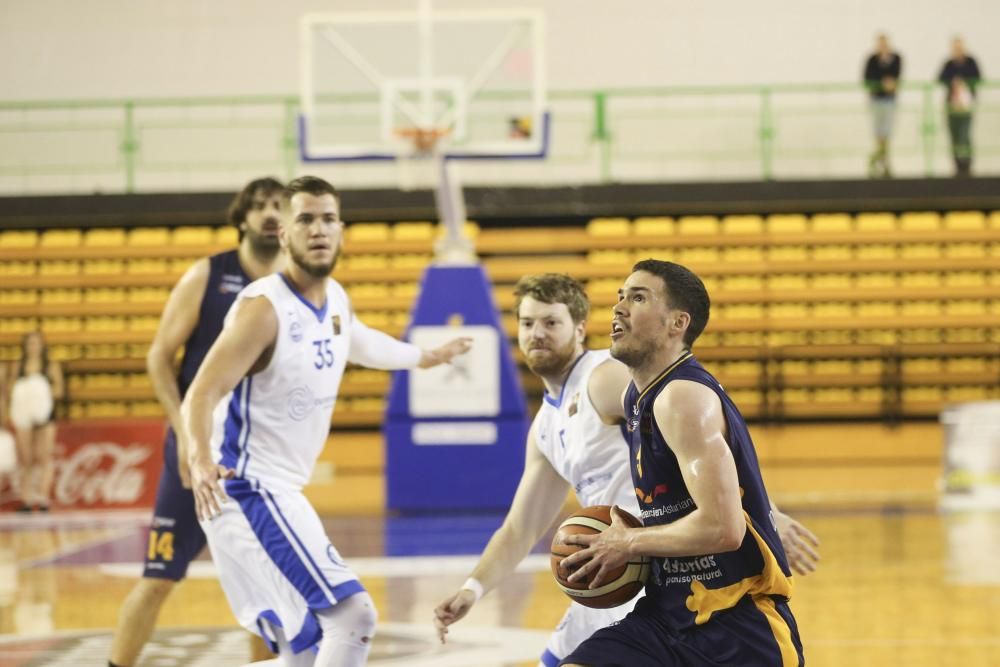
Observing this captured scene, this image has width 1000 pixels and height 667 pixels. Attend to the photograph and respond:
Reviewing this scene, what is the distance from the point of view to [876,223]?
1780 centimetres

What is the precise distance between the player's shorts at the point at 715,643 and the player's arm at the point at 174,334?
88.1 inches

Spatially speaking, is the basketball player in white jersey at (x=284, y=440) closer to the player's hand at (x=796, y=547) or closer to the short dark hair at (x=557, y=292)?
the short dark hair at (x=557, y=292)

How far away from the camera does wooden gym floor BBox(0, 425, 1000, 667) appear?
594 cm

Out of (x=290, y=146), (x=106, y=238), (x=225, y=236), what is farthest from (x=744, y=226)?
(x=106, y=238)

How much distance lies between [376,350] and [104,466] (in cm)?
842

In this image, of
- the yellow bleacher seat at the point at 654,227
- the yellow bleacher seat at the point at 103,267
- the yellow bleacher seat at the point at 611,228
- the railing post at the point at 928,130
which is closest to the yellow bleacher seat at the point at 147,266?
the yellow bleacher seat at the point at 103,267

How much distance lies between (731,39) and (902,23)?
237 centimetres

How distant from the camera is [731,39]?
60.8 ft

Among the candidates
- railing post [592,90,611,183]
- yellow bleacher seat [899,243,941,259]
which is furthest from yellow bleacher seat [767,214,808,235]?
railing post [592,90,611,183]

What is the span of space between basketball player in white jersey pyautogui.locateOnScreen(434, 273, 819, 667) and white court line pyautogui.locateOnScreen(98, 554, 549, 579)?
4.36m

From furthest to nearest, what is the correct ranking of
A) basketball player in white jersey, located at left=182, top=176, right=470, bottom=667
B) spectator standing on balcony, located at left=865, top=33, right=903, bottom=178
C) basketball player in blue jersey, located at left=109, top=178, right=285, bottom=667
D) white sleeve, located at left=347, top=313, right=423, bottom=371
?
spectator standing on balcony, located at left=865, top=33, right=903, bottom=178, basketball player in blue jersey, located at left=109, top=178, right=285, bottom=667, white sleeve, located at left=347, top=313, right=423, bottom=371, basketball player in white jersey, located at left=182, top=176, right=470, bottom=667

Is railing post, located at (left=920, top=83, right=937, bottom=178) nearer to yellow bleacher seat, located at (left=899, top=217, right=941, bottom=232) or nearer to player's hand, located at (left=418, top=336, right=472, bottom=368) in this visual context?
yellow bleacher seat, located at (left=899, top=217, right=941, bottom=232)

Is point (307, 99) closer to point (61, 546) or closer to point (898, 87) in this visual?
Answer: point (61, 546)

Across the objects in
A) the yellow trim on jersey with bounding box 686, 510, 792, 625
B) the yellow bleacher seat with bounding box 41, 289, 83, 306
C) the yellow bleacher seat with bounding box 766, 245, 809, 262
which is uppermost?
the yellow bleacher seat with bounding box 766, 245, 809, 262
